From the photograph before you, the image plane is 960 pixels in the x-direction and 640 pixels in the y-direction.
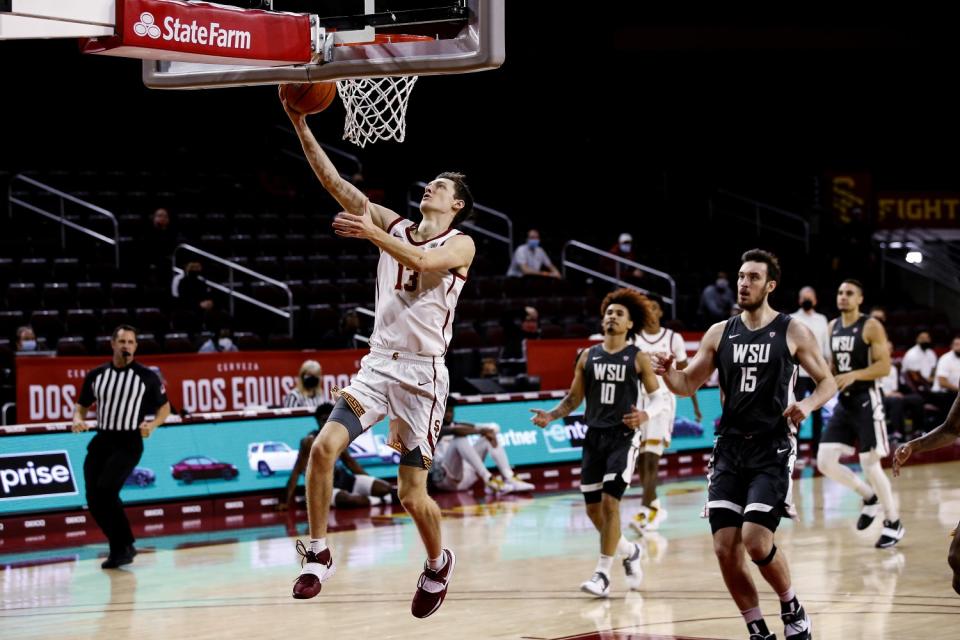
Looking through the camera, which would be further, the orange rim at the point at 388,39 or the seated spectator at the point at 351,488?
the seated spectator at the point at 351,488

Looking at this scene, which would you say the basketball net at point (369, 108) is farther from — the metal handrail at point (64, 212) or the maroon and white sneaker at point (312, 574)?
the metal handrail at point (64, 212)

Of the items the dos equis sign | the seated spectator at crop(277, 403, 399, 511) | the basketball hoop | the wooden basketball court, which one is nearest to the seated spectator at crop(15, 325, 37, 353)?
the dos equis sign

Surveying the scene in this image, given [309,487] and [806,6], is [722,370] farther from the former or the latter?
[806,6]

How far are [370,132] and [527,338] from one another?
11.8 m

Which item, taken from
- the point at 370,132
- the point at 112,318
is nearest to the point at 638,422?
the point at 370,132

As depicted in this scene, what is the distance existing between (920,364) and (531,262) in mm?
6180

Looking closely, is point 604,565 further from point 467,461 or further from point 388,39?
point 467,461

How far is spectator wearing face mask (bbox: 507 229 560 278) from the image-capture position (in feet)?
71.9

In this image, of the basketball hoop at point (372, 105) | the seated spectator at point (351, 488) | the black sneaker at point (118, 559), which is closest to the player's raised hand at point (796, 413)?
the basketball hoop at point (372, 105)

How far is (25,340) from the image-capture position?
1570 centimetres

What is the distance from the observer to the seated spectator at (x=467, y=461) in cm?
1586

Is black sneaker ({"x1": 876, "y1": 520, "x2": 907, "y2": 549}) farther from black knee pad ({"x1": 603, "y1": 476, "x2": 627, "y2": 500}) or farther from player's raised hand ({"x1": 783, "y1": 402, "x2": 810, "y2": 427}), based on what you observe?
player's raised hand ({"x1": 783, "y1": 402, "x2": 810, "y2": 427})

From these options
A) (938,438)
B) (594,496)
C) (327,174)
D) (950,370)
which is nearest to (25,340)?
(594,496)

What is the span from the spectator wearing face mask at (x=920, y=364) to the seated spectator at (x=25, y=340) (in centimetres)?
1283
